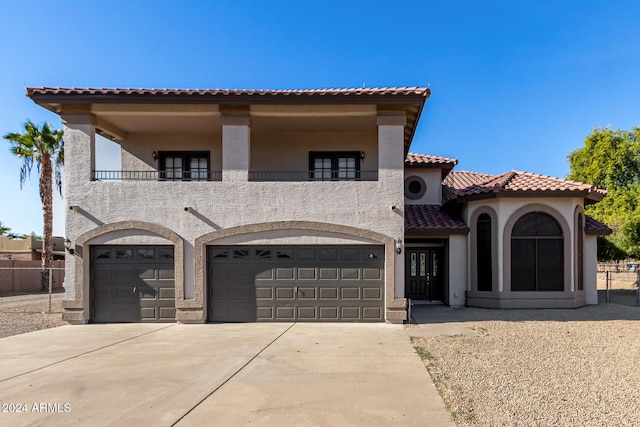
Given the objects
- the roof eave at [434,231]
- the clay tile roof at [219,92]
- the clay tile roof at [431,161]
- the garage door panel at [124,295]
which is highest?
the clay tile roof at [219,92]

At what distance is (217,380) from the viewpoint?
6.79 meters

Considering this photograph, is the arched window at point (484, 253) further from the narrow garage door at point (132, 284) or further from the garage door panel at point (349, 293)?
the narrow garage door at point (132, 284)

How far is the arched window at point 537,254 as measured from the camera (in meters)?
13.9

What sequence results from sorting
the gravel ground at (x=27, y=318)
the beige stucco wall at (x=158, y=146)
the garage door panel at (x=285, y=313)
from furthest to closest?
the beige stucco wall at (x=158, y=146), the garage door panel at (x=285, y=313), the gravel ground at (x=27, y=318)

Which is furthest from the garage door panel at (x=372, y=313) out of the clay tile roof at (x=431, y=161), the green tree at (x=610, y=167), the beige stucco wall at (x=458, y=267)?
the green tree at (x=610, y=167)

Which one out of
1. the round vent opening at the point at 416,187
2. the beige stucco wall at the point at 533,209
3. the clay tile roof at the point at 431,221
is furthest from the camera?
the round vent opening at the point at 416,187

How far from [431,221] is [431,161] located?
3434 millimetres

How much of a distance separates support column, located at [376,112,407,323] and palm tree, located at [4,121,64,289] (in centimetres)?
1901

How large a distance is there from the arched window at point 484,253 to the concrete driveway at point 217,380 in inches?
219

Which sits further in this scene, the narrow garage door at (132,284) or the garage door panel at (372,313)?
the narrow garage door at (132,284)

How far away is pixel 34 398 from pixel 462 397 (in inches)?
259

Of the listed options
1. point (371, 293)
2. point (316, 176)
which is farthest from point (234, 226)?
point (371, 293)

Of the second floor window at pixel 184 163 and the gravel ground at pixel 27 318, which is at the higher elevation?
the second floor window at pixel 184 163

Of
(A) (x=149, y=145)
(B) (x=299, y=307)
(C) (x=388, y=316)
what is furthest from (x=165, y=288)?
(C) (x=388, y=316)
